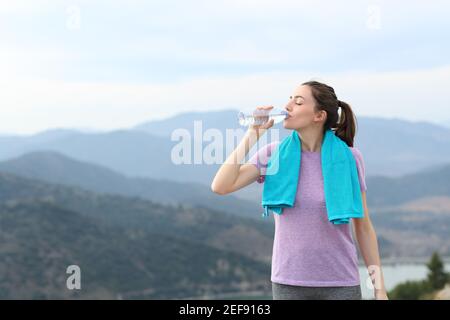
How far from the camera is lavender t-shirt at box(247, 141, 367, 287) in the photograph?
3.71 metres

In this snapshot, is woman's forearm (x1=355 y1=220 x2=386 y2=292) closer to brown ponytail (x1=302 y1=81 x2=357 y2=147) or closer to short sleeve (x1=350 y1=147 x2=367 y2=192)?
short sleeve (x1=350 y1=147 x2=367 y2=192)

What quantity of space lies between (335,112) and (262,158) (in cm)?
43

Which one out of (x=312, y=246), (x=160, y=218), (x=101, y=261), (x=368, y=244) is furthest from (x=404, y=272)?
(x=312, y=246)

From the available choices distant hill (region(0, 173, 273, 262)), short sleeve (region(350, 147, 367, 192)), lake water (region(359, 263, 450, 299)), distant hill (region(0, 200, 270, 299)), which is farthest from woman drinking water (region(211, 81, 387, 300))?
lake water (region(359, 263, 450, 299))

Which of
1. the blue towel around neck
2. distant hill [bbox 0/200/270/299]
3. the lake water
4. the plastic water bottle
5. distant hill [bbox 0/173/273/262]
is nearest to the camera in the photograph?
the blue towel around neck

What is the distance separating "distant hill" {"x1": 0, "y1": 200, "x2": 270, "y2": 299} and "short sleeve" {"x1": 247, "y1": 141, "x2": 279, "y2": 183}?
8411 cm

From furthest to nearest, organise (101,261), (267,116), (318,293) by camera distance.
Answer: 1. (101,261)
2. (267,116)
3. (318,293)

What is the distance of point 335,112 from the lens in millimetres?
3930

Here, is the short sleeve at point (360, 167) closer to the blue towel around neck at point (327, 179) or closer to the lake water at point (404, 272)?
the blue towel around neck at point (327, 179)

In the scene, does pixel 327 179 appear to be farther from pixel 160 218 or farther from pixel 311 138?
pixel 160 218

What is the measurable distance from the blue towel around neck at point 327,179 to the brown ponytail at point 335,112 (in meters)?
0.10

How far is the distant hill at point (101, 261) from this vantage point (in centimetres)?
9138

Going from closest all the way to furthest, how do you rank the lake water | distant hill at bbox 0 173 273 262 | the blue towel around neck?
the blue towel around neck < distant hill at bbox 0 173 273 262 < the lake water
